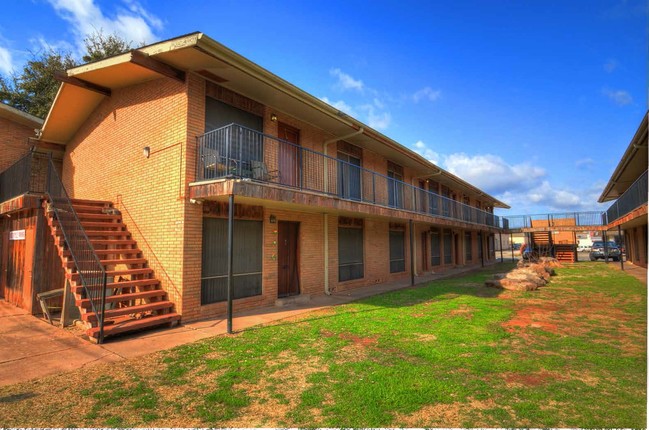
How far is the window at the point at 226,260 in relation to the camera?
7.97 metres

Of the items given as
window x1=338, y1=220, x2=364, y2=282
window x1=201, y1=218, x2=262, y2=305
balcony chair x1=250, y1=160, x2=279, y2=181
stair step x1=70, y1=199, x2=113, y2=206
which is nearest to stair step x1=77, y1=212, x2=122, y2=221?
stair step x1=70, y1=199, x2=113, y2=206

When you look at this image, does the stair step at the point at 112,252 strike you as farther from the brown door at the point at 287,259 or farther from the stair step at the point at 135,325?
the brown door at the point at 287,259

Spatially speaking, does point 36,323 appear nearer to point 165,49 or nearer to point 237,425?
point 165,49

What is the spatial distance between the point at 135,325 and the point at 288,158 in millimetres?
5958

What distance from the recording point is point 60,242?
7.50m

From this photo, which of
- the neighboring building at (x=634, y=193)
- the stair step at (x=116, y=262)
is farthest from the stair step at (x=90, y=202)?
the neighboring building at (x=634, y=193)

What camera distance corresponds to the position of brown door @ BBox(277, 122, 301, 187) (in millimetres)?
10219

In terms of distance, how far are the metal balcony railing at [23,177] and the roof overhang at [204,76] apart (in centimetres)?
114

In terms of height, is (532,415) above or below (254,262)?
below

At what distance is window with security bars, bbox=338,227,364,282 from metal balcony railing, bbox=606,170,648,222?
460 inches

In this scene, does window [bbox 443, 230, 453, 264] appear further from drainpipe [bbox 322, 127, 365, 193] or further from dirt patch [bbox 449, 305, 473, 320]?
dirt patch [bbox 449, 305, 473, 320]

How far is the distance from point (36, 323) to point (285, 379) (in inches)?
260

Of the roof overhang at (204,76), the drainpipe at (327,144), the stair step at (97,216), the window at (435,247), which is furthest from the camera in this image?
the window at (435,247)

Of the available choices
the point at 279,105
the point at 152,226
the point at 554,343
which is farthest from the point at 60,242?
the point at 554,343
